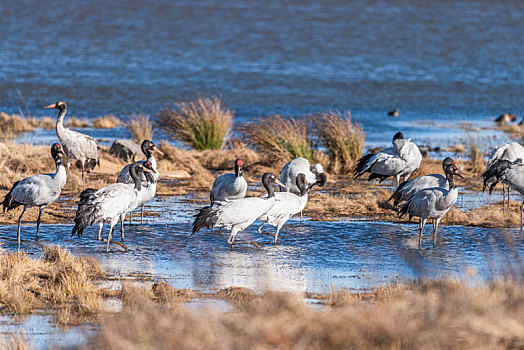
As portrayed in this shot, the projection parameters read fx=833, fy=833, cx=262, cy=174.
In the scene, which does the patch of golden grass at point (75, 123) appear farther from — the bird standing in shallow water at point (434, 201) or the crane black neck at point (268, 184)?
the bird standing in shallow water at point (434, 201)

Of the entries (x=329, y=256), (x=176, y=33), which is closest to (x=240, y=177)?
(x=329, y=256)

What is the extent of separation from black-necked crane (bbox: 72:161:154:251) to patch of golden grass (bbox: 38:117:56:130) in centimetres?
1665

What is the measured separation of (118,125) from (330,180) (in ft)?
42.0

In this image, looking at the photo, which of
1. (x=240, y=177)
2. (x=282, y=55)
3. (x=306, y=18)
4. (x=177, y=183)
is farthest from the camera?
(x=306, y=18)

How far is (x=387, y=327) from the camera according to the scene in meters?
5.84

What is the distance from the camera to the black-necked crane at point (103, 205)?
10.7m

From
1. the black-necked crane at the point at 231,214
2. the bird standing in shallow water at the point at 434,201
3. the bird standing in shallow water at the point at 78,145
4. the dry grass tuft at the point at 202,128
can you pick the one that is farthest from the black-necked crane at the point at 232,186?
the dry grass tuft at the point at 202,128

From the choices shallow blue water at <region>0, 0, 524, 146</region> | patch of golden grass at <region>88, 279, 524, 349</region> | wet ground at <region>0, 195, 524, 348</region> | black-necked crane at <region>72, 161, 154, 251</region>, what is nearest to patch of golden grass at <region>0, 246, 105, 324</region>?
wet ground at <region>0, 195, 524, 348</region>

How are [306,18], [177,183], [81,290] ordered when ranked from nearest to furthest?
[81,290] < [177,183] < [306,18]

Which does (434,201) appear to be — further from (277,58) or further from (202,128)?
(277,58)

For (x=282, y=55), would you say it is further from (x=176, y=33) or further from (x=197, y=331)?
(x=197, y=331)

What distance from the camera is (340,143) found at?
1870cm

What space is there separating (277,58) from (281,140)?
109 ft

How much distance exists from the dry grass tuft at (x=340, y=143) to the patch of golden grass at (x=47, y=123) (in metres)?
11.4
